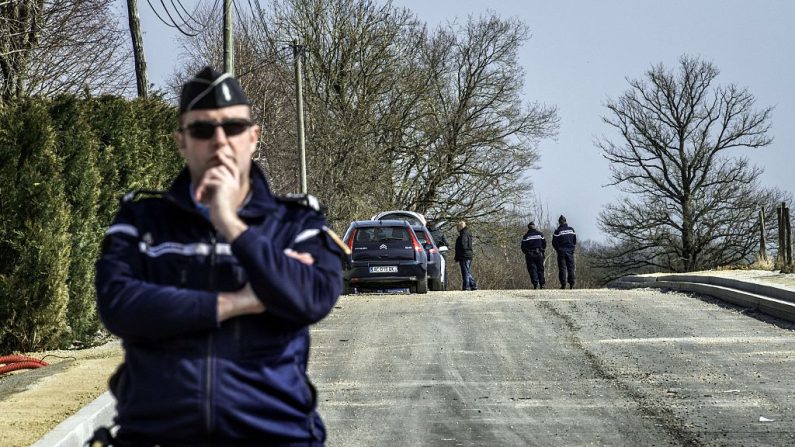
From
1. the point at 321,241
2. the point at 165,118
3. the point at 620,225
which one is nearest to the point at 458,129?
the point at 620,225

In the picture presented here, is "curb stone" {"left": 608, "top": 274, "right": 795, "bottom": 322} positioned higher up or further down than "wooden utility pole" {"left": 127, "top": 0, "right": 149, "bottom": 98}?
further down

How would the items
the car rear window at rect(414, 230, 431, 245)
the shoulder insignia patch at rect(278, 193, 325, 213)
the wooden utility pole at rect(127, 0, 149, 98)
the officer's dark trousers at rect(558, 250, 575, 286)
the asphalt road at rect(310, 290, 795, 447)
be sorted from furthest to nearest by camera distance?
the officer's dark trousers at rect(558, 250, 575, 286) < the car rear window at rect(414, 230, 431, 245) < the wooden utility pole at rect(127, 0, 149, 98) < the asphalt road at rect(310, 290, 795, 447) < the shoulder insignia patch at rect(278, 193, 325, 213)

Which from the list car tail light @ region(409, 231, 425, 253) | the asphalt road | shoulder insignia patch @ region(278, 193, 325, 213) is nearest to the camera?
shoulder insignia patch @ region(278, 193, 325, 213)

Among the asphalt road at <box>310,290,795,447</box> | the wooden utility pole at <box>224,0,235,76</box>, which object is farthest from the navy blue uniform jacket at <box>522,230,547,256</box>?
the asphalt road at <box>310,290,795,447</box>

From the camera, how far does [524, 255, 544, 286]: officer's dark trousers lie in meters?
34.1

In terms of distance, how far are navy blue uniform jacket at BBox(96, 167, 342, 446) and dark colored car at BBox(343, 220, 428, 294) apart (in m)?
22.3

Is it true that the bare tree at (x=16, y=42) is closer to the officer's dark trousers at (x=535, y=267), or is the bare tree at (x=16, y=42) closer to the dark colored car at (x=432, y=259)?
the dark colored car at (x=432, y=259)

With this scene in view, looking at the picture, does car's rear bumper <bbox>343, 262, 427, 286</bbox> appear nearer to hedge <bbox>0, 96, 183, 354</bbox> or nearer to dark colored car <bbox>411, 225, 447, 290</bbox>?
dark colored car <bbox>411, 225, 447, 290</bbox>

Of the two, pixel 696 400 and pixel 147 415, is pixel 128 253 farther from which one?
pixel 696 400

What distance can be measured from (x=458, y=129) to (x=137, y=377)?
54.9 m

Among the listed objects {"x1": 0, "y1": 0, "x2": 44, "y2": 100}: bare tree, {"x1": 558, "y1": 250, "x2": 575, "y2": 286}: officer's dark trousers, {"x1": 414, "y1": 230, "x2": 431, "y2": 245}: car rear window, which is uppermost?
{"x1": 0, "y1": 0, "x2": 44, "y2": 100}: bare tree

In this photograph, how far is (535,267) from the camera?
114ft

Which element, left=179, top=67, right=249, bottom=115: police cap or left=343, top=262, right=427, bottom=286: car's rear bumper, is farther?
left=343, top=262, right=427, bottom=286: car's rear bumper

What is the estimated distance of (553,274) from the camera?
3949 inches
